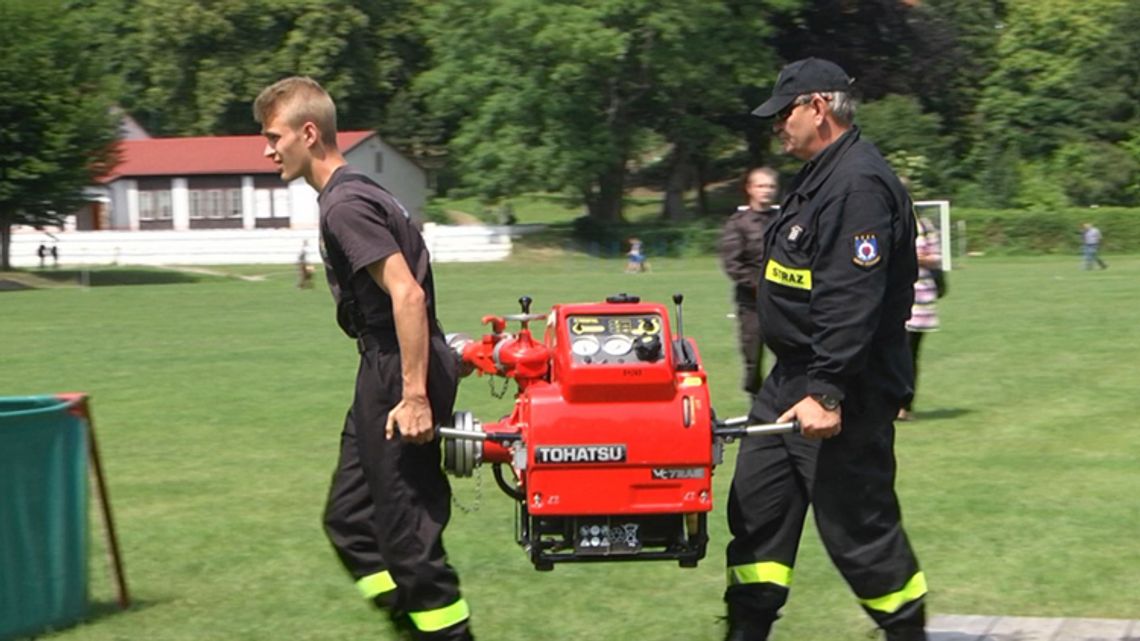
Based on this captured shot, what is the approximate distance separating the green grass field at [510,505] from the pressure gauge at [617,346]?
63.1 inches

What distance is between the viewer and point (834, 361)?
581 centimetres

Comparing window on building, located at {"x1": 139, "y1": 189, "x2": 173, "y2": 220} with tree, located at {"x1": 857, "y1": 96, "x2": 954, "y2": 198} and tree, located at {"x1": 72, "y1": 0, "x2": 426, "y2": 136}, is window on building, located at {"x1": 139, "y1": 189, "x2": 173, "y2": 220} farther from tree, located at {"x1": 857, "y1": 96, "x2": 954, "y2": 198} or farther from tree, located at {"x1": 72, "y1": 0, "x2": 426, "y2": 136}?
tree, located at {"x1": 857, "y1": 96, "x2": 954, "y2": 198}

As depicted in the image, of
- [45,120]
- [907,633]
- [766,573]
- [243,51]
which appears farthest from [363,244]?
[243,51]

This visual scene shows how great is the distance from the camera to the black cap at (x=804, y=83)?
19.9ft

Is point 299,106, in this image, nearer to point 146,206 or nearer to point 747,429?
point 747,429

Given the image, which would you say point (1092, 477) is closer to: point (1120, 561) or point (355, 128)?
point (1120, 561)

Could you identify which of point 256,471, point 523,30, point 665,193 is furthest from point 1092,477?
point 665,193

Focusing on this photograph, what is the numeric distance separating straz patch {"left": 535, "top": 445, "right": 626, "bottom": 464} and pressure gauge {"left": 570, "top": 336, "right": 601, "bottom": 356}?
1.16ft

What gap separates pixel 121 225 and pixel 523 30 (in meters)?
31.1

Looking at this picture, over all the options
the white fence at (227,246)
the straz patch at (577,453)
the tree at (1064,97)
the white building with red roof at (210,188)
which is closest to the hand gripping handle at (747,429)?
the straz patch at (577,453)

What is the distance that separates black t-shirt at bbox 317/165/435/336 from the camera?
19.0 feet

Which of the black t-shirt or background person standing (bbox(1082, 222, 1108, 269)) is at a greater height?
the black t-shirt

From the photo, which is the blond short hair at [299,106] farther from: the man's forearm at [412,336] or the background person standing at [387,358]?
the man's forearm at [412,336]

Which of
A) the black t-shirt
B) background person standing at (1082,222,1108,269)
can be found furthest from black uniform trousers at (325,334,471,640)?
background person standing at (1082,222,1108,269)
